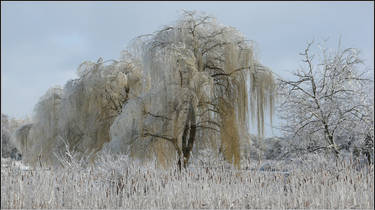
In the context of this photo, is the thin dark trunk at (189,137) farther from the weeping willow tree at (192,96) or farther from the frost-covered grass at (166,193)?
the frost-covered grass at (166,193)

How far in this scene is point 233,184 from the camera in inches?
272

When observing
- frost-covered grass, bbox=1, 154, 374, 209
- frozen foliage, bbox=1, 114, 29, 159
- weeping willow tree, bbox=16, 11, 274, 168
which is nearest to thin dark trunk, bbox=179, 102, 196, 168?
weeping willow tree, bbox=16, 11, 274, 168

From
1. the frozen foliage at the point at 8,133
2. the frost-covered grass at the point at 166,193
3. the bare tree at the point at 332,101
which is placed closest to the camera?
the frost-covered grass at the point at 166,193

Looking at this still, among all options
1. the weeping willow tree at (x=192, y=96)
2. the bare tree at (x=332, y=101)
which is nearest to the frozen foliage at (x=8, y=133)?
the weeping willow tree at (x=192, y=96)

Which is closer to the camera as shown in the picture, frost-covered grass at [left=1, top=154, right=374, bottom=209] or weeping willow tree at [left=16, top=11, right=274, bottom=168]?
frost-covered grass at [left=1, top=154, right=374, bottom=209]

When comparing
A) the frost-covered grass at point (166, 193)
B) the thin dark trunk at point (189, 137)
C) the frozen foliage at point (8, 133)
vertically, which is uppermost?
the frozen foliage at point (8, 133)

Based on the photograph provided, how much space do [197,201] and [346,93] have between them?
6.44 meters

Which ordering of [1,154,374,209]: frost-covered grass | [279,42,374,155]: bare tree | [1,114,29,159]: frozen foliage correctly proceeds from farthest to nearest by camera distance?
[1,114,29,159]: frozen foliage → [279,42,374,155]: bare tree → [1,154,374,209]: frost-covered grass

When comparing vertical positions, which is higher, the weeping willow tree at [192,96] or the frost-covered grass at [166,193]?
the weeping willow tree at [192,96]

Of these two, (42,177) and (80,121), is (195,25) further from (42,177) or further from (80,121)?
(42,177)

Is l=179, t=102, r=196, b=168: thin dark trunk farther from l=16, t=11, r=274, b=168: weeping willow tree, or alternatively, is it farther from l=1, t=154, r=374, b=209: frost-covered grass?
l=1, t=154, r=374, b=209: frost-covered grass

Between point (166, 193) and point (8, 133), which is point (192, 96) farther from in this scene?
point (8, 133)

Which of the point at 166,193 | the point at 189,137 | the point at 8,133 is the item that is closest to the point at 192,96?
the point at 189,137

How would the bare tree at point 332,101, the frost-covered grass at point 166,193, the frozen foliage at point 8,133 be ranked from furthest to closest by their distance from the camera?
the frozen foliage at point 8,133 < the bare tree at point 332,101 < the frost-covered grass at point 166,193
